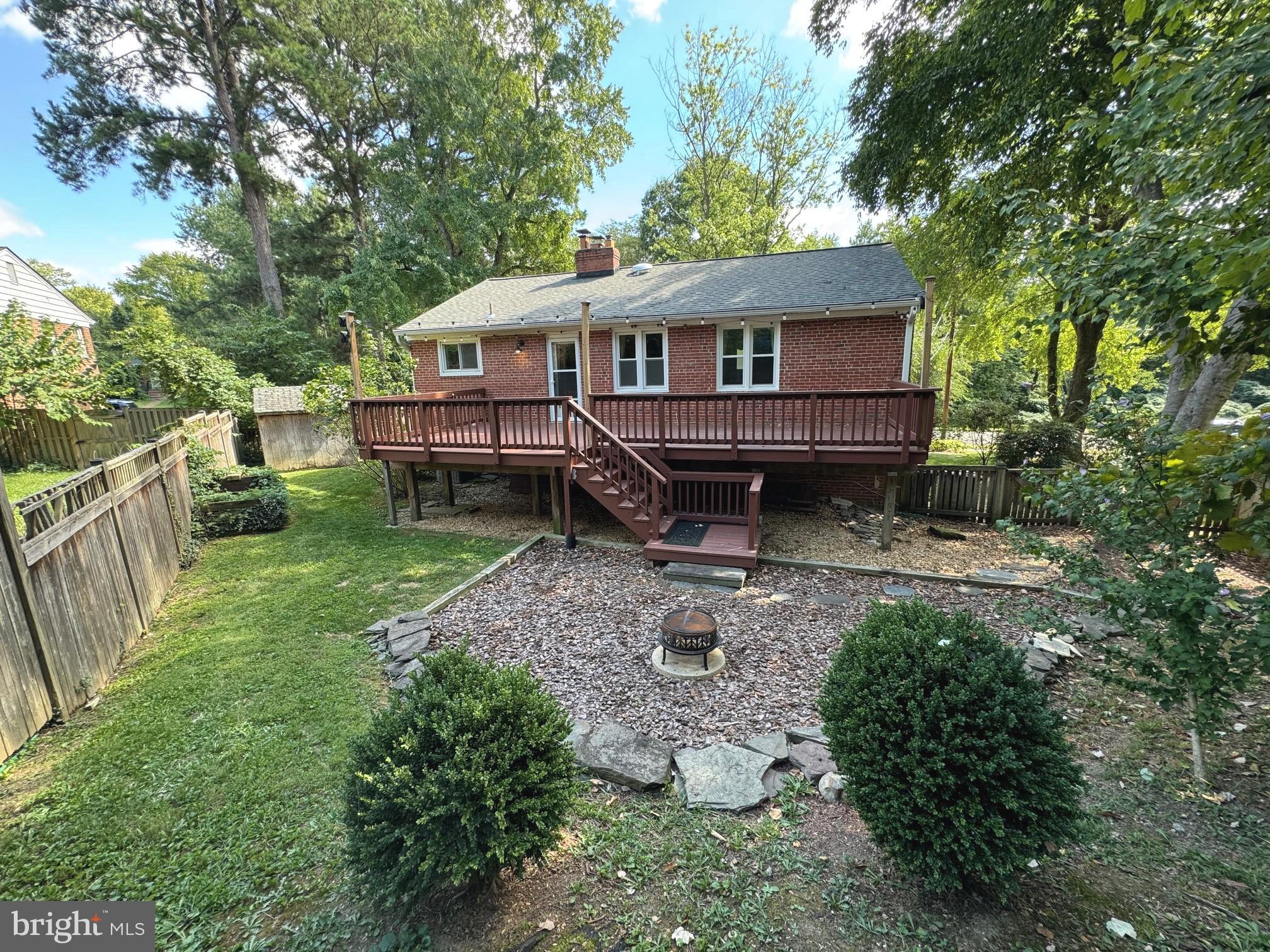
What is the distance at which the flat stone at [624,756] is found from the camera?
3.43 metres

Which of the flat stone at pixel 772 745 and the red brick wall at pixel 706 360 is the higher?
the red brick wall at pixel 706 360

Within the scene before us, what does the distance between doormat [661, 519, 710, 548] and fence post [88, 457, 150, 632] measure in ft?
20.5

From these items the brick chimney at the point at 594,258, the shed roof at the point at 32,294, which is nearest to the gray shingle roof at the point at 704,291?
the brick chimney at the point at 594,258

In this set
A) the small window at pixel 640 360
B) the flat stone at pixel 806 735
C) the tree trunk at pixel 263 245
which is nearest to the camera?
the flat stone at pixel 806 735

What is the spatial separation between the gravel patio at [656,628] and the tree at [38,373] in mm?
13851

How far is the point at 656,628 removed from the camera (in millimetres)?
5641

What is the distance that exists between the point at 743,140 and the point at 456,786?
85.1 feet

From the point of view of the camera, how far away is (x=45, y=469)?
13664mm

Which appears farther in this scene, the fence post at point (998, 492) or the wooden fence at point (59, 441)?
the wooden fence at point (59, 441)

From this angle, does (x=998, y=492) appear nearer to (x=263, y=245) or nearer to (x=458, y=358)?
(x=458, y=358)

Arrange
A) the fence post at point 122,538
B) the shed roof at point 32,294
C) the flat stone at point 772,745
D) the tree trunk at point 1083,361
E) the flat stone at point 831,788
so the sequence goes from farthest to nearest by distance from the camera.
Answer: the shed roof at point 32,294, the tree trunk at point 1083,361, the fence post at point 122,538, the flat stone at point 772,745, the flat stone at point 831,788

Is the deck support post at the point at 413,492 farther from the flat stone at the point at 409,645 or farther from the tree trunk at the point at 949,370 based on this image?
the tree trunk at the point at 949,370

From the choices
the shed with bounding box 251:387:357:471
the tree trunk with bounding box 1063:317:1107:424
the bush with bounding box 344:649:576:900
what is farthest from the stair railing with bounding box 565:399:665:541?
the tree trunk with bounding box 1063:317:1107:424
